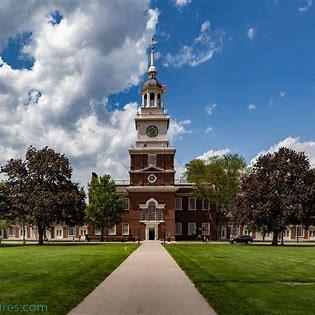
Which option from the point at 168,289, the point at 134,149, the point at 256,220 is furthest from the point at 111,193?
the point at 168,289

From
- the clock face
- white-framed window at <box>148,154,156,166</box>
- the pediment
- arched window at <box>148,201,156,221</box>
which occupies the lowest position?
arched window at <box>148,201,156,221</box>

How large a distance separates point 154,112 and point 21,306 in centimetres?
6180

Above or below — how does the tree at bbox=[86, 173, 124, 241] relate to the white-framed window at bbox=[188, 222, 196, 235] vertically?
above

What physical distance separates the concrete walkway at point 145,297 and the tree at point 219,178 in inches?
1921

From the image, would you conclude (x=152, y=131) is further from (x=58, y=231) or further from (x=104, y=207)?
(x=58, y=231)

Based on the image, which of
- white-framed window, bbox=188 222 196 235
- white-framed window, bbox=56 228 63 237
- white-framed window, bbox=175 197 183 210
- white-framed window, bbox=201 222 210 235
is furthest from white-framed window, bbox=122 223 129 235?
white-framed window, bbox=56 228 63 237

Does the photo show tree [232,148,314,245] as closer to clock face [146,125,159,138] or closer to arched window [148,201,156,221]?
arched window [148,201,156,221]

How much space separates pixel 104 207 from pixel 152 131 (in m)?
14.9

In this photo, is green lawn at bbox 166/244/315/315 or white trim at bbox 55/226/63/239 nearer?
green lawn at bbox 166/244/315/315

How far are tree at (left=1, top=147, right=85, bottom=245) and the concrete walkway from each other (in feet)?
118

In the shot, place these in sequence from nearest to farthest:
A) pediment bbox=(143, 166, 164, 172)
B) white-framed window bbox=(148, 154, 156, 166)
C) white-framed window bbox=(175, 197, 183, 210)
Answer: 1. pediment bbox=(143, 166, 164, 172)
2. white-framed window bbox=(148, 154, 156, 166)
3. white-framed window bbox=(175, 197, 183, 210)

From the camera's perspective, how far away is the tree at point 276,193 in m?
50.4

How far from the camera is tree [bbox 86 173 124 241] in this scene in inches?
2491

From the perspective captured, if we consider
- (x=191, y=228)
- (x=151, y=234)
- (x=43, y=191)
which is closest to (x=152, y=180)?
(x=151, y=234)
